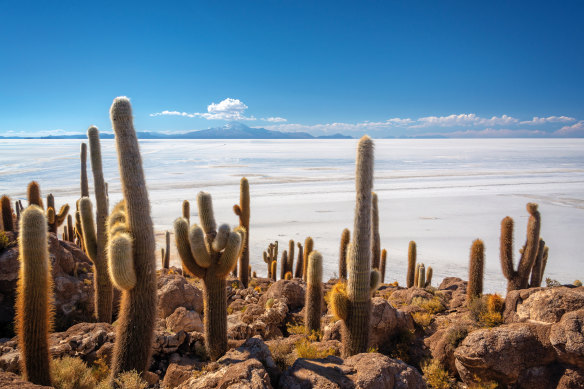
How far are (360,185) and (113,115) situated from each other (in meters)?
3.94

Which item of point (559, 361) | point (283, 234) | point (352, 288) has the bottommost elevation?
point (283, 234)

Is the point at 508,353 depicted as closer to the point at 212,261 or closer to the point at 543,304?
the point at 543,304

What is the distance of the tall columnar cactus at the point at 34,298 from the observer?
4.59 meters

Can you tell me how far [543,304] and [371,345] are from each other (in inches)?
113

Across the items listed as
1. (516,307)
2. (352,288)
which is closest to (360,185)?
(352,288)

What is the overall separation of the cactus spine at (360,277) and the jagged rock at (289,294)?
415 cm

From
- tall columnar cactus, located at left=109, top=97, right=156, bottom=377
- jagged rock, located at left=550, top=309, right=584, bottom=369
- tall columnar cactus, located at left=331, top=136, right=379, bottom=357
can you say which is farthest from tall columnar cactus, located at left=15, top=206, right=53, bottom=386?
jagged rock, located at left=550, top=309, right=584, bottom=369

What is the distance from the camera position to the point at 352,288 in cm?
649

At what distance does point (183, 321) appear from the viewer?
802 centimetres

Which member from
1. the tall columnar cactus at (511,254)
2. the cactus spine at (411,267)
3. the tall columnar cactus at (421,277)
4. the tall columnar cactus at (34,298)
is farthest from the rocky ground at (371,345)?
the cactus spine at (411,267)

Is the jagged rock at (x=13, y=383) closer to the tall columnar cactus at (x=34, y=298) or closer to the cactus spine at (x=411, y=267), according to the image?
the tall columnar cactus at (x=34, y=298)

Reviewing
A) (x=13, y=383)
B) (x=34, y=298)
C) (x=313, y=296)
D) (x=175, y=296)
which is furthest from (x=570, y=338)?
(x=175, y=296)

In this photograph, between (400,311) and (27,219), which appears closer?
(27,219)

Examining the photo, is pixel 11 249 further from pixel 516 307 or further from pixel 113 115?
pixel 516 307
